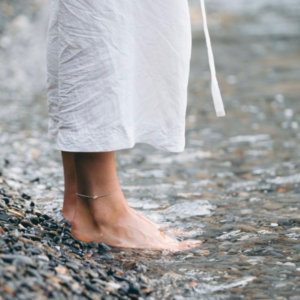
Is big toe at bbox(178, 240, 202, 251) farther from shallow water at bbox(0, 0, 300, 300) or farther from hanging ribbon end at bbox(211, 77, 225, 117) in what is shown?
hanging ribbon end at bbox(211, 77, 225, 117)

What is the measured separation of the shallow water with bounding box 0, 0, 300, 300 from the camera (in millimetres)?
2223

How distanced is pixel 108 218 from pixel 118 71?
1.94 feet

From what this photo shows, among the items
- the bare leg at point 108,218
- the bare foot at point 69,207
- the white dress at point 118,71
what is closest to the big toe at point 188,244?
the bare leg at point 108,218

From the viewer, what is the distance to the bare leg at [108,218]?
7.73 feet

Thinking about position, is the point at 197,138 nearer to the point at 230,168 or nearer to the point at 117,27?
the point at 230,168

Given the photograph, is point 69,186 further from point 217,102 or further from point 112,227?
point 217,102

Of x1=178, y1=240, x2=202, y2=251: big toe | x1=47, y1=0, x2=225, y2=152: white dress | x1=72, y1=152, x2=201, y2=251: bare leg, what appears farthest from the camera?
x1=178, y1=240, x2=202, y2=251: big toe

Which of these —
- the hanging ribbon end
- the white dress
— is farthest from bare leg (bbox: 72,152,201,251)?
the hanging ribbon end

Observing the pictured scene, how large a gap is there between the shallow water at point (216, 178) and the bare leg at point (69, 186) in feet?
0.52

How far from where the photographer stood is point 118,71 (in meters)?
2.22

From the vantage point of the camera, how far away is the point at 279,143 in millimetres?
4477

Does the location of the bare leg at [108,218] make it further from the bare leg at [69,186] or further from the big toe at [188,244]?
the bare leg at [69,186]

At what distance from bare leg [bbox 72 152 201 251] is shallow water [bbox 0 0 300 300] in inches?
2.7

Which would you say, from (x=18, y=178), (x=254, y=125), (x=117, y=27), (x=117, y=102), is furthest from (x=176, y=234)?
(x=254, y=125)
